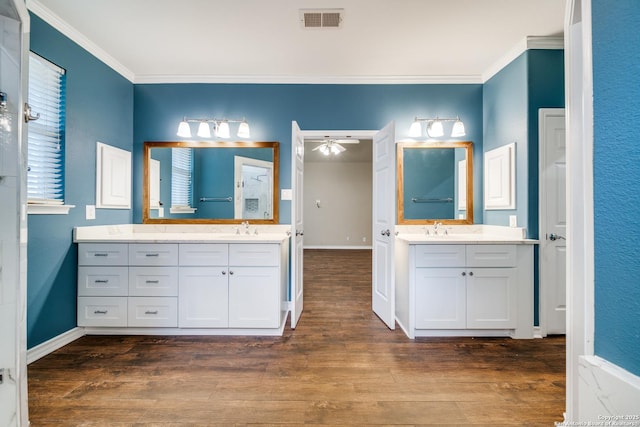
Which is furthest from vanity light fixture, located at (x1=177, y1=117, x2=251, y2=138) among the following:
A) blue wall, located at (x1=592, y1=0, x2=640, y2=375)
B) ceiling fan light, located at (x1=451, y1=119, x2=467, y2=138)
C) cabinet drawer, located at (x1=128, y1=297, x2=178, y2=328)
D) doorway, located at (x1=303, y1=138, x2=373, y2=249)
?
doorway, located at (x1=303, y1=138, x2=373, y2=249)

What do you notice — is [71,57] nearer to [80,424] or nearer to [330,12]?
[330,12]

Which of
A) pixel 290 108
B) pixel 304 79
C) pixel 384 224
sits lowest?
pixel 384 224

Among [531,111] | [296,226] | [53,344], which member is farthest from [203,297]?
[531,111]

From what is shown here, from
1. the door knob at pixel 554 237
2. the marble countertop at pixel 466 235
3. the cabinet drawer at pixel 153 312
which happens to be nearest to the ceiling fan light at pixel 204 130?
the cabinet drawer at pixel 153 312

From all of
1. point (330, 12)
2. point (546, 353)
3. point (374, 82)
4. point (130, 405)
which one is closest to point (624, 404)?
point (130, 405)

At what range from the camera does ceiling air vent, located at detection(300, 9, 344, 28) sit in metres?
2.17

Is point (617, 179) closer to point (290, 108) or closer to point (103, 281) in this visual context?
point (290, 108)

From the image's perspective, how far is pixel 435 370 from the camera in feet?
6.63

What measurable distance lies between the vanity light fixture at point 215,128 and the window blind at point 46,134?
37.5 inches

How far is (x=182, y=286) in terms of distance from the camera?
253 cm

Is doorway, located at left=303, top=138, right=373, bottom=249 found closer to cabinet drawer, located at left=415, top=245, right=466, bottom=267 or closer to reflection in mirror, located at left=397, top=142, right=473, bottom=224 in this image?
reflection in mirror, located at left=397, top=142, right=473, bottom=224

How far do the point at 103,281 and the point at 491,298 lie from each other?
3.31m

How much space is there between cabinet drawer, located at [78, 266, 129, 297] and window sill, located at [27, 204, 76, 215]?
0.51 m

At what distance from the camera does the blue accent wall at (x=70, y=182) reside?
217 centimetres
